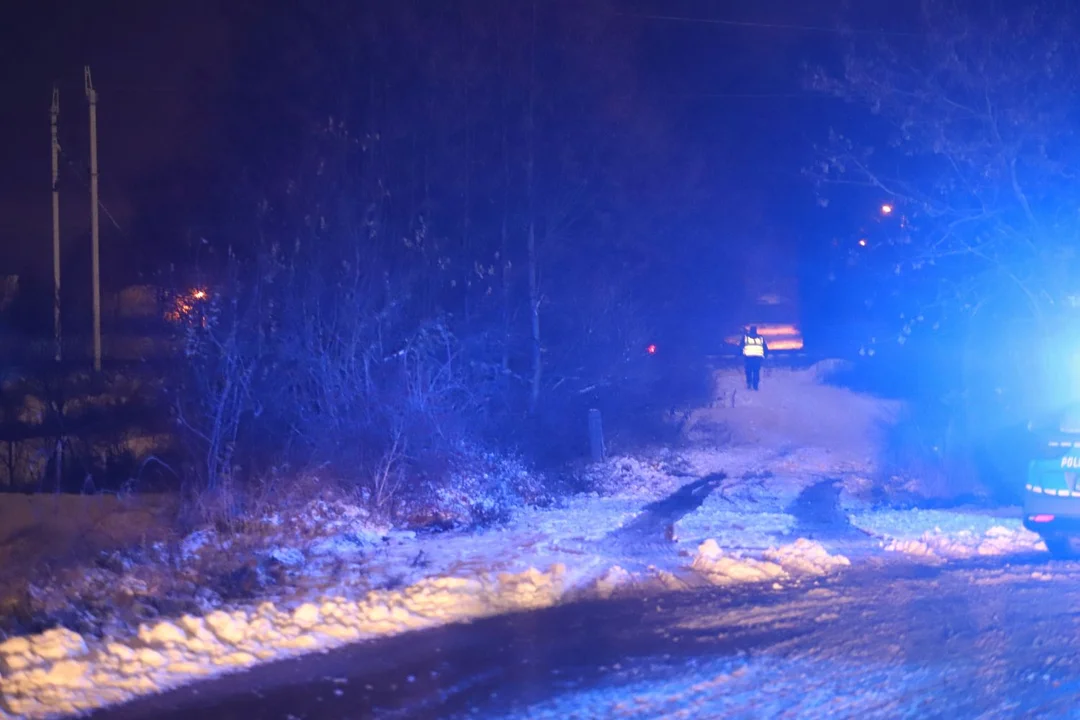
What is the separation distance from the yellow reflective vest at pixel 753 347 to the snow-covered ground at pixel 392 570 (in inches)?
461

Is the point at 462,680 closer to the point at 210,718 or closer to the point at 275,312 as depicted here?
the point at 210,718

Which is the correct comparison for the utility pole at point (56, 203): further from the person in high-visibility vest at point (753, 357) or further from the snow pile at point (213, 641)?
the person in high-visibility vest at point (753, 357)

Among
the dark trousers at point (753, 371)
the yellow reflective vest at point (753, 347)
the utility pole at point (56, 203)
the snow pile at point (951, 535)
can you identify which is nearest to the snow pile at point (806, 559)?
the snow pile at point (951, 535)

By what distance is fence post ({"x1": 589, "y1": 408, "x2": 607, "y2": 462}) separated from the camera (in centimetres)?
1834

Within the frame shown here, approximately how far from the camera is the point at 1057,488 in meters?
9.84

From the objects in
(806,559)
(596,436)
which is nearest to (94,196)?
(596,436)

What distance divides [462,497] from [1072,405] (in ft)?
23.7

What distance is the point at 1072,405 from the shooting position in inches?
408

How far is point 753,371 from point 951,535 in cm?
1664

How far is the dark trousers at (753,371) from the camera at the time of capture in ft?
90.2

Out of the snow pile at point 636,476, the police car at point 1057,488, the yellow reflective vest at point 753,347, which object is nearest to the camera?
the police car at point 1057,488

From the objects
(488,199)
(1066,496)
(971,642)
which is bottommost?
(971,642)

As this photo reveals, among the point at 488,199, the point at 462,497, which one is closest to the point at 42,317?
the point at 488,199

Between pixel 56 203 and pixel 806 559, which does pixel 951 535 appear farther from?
pixel 56 203
